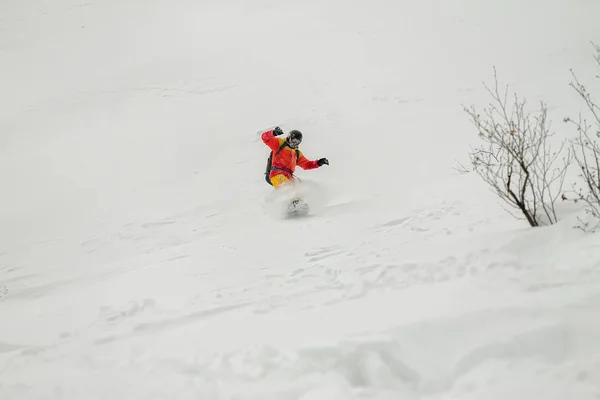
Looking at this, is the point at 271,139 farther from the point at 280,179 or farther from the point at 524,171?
the point at 524,171

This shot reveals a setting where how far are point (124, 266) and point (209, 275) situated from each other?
1.41 metres

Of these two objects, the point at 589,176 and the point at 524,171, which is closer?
the point at 589,176

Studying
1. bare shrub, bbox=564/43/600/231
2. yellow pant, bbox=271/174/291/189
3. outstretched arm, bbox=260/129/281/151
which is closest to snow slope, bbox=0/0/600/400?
bare shrub, bbox=564/43/600/231

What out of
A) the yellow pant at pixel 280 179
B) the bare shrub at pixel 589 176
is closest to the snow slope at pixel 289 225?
the bare shrub at pixel 589 176

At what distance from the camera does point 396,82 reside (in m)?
12.4

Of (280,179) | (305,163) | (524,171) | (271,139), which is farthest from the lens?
(305,163)

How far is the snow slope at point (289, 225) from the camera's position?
2.83 m

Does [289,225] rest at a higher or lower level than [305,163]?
lower

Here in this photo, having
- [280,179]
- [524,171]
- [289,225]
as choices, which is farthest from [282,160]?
[524,171]

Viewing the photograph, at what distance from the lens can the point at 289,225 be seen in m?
6.08

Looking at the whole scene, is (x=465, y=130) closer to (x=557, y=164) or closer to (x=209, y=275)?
(x=557, y=164)

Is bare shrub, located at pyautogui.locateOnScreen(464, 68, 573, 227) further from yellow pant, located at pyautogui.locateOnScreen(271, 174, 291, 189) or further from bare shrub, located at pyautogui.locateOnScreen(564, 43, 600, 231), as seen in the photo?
yellow pant, located at pyautogui.locateOnScreen(271, 174, 291, 189)

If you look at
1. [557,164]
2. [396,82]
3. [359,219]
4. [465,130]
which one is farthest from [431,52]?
[359,219]

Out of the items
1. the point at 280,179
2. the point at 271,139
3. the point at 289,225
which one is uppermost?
the point at 271,139
